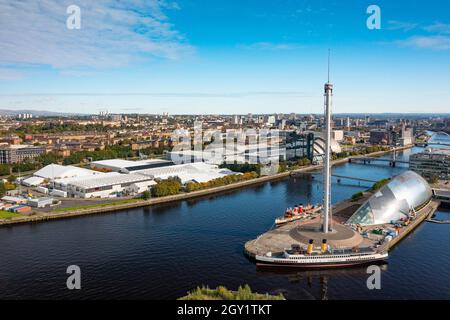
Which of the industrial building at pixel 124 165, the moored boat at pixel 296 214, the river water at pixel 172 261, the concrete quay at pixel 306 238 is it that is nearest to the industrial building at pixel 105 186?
the river water at pixel 172 261

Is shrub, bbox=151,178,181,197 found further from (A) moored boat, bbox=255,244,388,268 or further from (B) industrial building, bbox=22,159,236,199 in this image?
(A) moored boat, bbox=255,244,388,268

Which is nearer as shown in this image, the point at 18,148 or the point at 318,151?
the point at 18,148

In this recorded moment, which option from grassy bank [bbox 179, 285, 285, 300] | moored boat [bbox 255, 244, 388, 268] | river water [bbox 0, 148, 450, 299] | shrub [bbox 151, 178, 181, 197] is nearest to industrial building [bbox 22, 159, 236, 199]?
shrub [bbox 151, 178, 181, 197]

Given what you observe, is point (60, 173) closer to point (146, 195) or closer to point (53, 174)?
point (53, 174)

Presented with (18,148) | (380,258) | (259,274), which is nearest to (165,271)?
(259,274)

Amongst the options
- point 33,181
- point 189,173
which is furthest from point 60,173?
point 189,173

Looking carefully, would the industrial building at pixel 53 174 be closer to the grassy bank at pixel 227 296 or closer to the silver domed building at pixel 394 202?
the silver domed building at pixel 394 202
